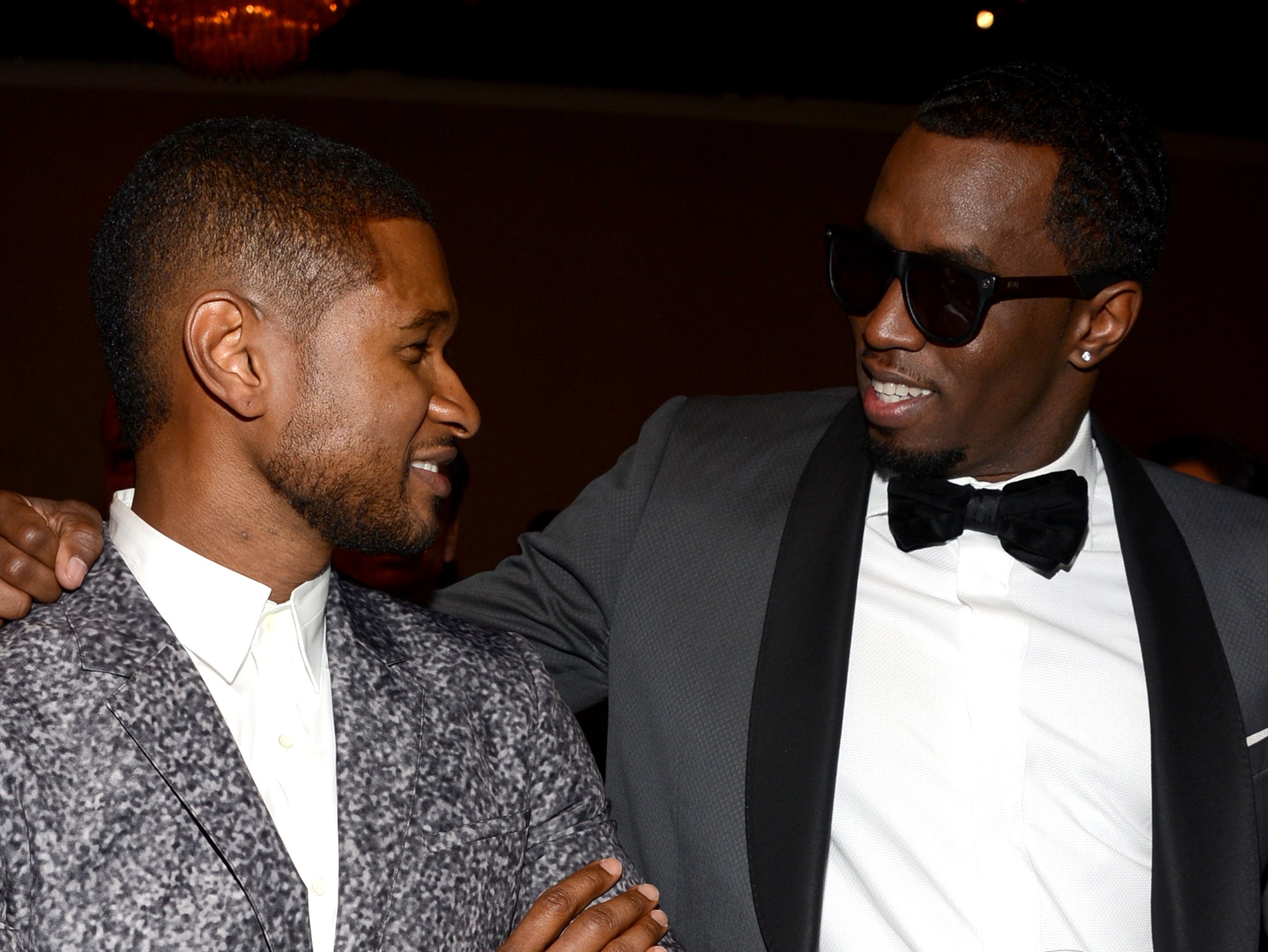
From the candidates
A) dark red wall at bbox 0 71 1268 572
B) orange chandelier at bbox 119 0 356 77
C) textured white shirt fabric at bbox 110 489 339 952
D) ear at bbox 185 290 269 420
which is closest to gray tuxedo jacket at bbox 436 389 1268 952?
textured white shirt fabric at bbox 110 489 339 952

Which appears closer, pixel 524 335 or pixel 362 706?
pixel 362 706

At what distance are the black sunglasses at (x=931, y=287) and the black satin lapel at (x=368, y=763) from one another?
0.89 m

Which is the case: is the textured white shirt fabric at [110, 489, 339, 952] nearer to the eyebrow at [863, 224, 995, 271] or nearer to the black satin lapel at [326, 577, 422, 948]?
the black satin lapel at [326, 577, 422, 948]

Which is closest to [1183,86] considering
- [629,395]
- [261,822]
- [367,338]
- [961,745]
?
[629,395]

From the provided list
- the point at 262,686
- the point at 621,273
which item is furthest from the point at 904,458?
the point at 621,273

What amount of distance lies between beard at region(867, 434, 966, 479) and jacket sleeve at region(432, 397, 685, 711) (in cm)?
35

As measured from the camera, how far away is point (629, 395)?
7035 millimetres

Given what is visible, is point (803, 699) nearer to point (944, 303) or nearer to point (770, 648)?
point (770, 648)

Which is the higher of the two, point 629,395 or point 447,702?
point 447,702

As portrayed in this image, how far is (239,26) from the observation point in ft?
12.9

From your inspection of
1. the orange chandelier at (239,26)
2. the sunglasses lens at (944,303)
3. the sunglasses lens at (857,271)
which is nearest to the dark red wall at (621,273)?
the orange chandelier at (239,26)

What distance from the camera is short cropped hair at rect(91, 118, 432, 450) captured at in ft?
5.15

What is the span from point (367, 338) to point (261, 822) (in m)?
0.57

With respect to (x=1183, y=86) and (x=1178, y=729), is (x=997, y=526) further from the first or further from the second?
(x=1183, y=86)
